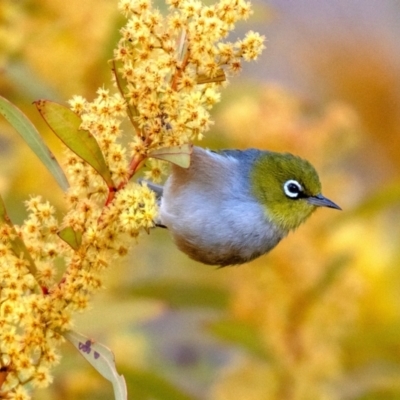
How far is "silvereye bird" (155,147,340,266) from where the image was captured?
8.58 ft

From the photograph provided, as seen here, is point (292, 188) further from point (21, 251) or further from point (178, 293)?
point (21, 251)

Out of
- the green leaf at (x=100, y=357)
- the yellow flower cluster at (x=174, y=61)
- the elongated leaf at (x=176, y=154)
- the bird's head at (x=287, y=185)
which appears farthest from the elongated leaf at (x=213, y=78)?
the bird's head at (x=287, y=185)

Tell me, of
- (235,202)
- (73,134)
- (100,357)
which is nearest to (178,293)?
(235,202)

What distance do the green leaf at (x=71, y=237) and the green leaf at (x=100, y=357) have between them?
210 mm

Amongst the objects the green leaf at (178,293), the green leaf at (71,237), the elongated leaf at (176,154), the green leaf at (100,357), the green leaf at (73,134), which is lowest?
the green leaf at (100,357)

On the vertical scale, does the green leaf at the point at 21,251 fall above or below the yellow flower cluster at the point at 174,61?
below

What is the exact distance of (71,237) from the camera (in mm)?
1886

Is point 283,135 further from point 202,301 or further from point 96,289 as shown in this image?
point 96,289

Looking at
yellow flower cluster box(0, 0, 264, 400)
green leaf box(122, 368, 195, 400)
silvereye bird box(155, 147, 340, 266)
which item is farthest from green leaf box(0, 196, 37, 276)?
green leaf box(122, 368, 195, 400)

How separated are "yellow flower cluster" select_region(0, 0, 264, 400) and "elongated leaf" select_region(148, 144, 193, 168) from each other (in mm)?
30

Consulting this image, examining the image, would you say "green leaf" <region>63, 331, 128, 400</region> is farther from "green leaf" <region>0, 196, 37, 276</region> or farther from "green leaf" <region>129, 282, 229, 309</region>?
"green leaf" <region>129, 282, 229, 309</region>

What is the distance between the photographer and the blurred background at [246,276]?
9.75 feet

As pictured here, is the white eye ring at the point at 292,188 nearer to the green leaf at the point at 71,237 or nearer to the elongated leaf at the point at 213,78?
the elongated leaf at the point at 213,78

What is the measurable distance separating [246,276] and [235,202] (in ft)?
2.27
